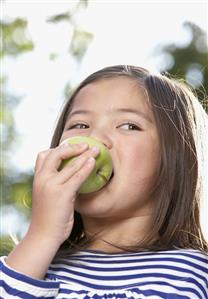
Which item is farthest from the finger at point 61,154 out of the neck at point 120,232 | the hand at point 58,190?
the neck at point 120,232

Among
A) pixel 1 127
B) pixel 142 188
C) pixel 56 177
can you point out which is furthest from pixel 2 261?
pixel 1 127

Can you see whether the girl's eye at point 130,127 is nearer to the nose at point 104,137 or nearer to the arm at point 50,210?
the nose at point 104,137

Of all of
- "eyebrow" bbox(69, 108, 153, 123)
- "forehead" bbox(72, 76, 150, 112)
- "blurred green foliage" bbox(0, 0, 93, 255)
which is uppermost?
"forehead" bbox(72, 76, 150, 112)

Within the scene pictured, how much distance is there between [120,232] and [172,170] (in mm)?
242

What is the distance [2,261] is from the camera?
2.11 meters

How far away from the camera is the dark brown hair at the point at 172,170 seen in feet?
7.59

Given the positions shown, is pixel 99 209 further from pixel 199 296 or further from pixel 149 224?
pixel 199 296

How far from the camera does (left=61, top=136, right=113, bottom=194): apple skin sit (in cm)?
213

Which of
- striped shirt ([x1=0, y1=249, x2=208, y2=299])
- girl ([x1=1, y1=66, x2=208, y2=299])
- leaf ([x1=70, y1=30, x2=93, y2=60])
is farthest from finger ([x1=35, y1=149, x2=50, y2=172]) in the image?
leaf ([x1=70, y1=30, x2=93, y2=60])

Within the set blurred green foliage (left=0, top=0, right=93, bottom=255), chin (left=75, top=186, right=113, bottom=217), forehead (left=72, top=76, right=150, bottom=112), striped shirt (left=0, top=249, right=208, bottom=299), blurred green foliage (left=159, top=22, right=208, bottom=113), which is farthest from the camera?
blurred green foliage (left=159, top=22, right=208, bottom=113)

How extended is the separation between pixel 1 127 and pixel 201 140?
722 centimetres

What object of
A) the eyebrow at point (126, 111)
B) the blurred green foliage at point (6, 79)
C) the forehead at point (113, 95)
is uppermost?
the forehead at point (113, 95)

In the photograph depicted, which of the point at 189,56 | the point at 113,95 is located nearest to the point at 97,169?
the point at 113,95

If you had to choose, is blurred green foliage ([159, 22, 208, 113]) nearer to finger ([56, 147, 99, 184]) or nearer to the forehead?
the forehead
